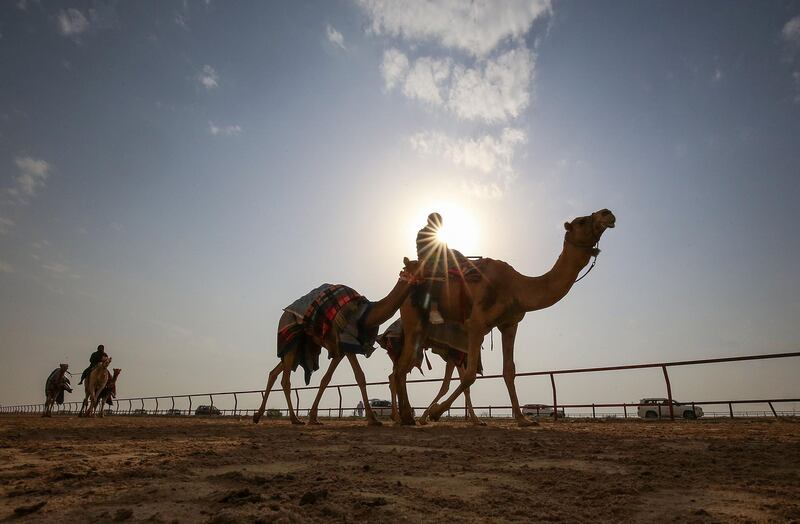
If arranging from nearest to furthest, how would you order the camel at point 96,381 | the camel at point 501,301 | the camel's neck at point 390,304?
the camel at point 501,301 < the camel's neck at point 390,304 < the camel at point 96,381

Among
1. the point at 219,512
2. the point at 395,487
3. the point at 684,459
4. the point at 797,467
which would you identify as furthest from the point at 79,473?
the point at 797,467

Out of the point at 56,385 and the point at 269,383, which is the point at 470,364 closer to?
the point at 269,383

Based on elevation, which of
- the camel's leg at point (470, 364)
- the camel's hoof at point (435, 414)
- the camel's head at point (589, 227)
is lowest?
the camel's hoof at point (435, 414)

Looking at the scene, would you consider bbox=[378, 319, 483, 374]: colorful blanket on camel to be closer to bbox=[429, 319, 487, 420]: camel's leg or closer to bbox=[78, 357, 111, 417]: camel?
bbox=[429, 319, 487, 420]: camel's leg

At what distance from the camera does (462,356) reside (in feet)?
33.8

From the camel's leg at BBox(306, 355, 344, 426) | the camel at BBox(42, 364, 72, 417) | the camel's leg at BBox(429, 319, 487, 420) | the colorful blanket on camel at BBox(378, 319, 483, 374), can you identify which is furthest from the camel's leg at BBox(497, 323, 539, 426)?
the camel at BBox(42, 364, 72, 417)

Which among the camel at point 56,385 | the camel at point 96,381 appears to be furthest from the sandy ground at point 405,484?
the camel at point 56,385

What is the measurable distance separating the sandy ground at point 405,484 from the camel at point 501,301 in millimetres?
3316

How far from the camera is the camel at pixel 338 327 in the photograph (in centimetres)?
855

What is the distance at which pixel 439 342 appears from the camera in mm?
9523

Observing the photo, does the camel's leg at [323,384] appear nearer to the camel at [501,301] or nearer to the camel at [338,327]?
the camel at [338,327]

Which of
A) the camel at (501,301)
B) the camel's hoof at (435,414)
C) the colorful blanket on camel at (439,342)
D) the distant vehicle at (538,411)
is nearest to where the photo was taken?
the camel at (501,301)

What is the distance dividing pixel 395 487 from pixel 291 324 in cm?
802

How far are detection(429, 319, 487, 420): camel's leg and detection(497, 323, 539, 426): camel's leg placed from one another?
0.79 metres
